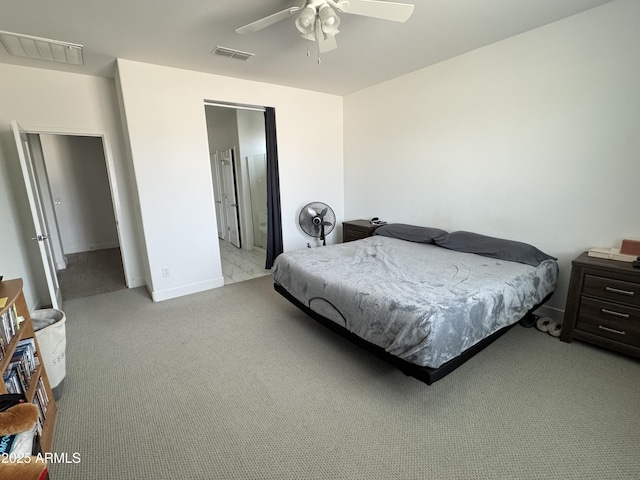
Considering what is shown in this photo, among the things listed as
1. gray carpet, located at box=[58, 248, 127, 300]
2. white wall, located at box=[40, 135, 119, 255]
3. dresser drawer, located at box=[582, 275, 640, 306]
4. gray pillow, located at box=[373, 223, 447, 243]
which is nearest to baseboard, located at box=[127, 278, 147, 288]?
gray carpet, located at box=[58, 248, 127, 300]

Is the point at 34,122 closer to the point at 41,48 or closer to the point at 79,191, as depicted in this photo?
the point at 41,48

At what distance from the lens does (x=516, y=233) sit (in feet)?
9.25

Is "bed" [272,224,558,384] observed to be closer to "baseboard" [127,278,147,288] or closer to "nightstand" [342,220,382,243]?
"nightstand" [342,220,382,243]

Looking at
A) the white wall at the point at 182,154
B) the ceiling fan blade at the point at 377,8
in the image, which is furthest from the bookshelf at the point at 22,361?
the ceiling fan blade at the point at 377,8

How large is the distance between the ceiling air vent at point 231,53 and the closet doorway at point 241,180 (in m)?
1.89

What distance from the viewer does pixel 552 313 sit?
106 inches

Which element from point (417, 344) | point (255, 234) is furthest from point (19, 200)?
point (417, 344)

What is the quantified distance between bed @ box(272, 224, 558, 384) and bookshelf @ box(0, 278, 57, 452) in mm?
1639

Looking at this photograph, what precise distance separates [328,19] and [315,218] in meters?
2.26

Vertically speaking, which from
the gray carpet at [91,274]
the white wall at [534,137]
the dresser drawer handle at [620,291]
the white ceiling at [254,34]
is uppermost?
the white ceiling at [254,34]

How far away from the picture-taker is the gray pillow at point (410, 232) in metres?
3.22

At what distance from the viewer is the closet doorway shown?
504 centimetres

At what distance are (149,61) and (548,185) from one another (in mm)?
3952

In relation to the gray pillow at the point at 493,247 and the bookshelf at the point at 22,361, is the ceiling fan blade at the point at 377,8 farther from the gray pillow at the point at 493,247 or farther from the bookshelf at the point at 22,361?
the bookshelf at the point at 22,361
